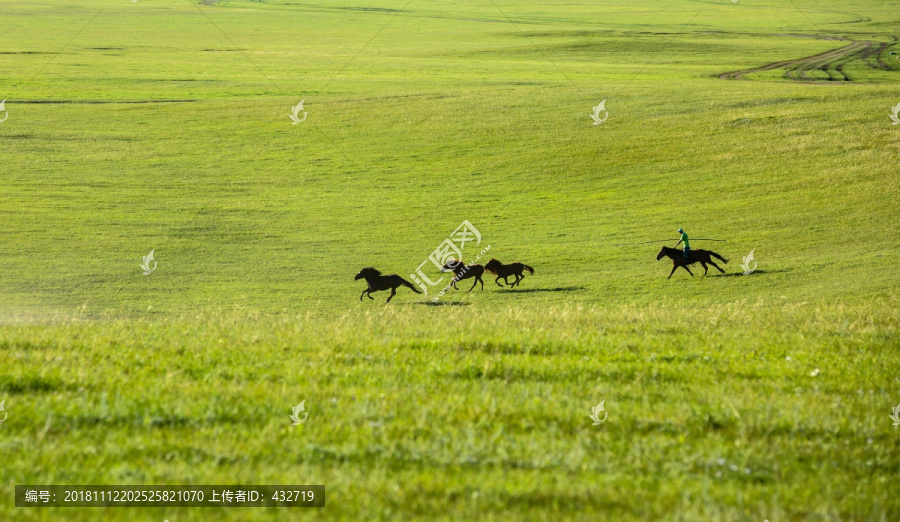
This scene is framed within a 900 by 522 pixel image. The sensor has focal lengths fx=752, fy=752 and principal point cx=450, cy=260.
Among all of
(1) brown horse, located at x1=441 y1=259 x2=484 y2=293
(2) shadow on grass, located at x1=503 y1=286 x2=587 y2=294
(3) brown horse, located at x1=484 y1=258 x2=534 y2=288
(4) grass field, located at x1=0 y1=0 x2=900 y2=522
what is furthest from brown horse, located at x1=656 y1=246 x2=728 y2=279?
(1) brown horse, located at x1=441 y1=259 x2=484 y2=293

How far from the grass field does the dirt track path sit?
1.51m

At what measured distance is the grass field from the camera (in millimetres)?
6277

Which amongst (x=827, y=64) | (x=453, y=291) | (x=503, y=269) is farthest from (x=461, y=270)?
(x=827, y=64)

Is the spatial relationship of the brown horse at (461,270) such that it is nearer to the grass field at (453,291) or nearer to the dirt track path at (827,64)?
the grass field at (453,291)

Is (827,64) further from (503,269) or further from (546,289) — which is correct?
(503,269)

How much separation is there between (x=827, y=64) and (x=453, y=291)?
3555 inches

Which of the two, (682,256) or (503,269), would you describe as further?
(682,256)

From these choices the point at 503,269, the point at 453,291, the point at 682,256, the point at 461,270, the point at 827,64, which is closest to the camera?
the point at 503,269

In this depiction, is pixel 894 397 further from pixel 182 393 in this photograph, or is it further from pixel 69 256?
pixel 69 256

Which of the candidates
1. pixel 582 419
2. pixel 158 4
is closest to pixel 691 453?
pixel 582 419

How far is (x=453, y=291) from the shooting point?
3039cm

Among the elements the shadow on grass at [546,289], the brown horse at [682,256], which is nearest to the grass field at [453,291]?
the shadow on grass at [546,289]

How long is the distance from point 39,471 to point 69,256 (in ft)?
105

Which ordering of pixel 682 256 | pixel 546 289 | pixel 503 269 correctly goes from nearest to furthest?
1. pixel 503 269
2. pixel 682 256
3. pixel 546 289
